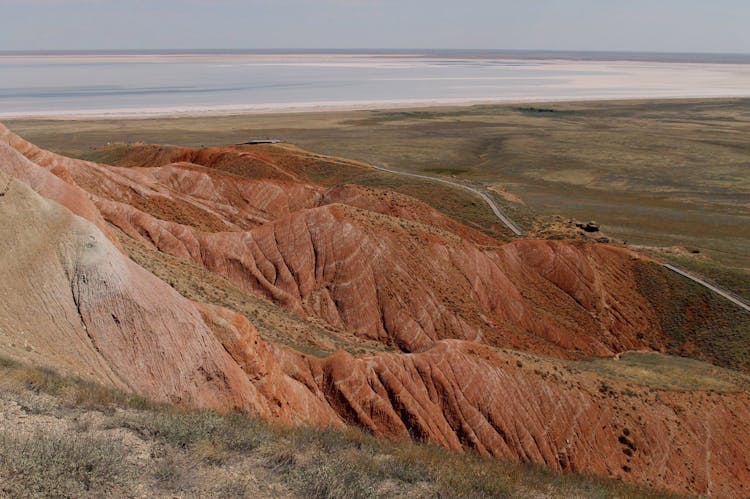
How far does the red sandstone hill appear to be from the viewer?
659 inches

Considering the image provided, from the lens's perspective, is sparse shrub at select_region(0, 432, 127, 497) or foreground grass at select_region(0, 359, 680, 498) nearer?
sparse shrub at select_region(0, 432, 127, 497)

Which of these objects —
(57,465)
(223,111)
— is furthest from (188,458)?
(223,111)

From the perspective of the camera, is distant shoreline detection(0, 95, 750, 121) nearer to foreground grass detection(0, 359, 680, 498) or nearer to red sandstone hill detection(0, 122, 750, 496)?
red sandstone hill detection(0, 122, 750, 496)

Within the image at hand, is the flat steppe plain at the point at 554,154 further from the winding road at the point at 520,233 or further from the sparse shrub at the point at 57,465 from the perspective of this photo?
the sparse shrub at the point at 57,465

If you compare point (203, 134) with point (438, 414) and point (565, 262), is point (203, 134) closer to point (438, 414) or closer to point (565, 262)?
point (565, 262)

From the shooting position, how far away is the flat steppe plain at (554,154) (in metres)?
66.0

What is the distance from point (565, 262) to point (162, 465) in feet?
131

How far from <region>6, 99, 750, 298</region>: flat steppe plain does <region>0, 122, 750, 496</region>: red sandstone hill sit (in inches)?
686

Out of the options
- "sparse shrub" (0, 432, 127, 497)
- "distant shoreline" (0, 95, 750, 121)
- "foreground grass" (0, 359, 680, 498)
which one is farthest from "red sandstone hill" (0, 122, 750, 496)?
"distant shoreline" (0, 95, 750, 121)

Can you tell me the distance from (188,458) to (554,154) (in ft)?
385

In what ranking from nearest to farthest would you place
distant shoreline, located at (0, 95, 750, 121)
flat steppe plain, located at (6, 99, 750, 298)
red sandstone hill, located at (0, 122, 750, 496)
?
1. red sandstone hill, located at (0, 122, 750, 496)
2. flat steppe plain, located at (6, 99, 750, 298)
3. distant shoreline, located at (0, 95, 750, 121)

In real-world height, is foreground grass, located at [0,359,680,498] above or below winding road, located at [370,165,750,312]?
above

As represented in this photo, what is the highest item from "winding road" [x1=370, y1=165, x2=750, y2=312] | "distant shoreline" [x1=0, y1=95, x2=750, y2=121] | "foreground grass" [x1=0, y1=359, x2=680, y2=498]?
"distant shoreline" [x1=0, y1=95, x2=750, y2=121]

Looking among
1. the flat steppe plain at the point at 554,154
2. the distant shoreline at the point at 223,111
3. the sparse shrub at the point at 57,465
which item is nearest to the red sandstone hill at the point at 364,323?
the sparse shrub at the point at 57,465
